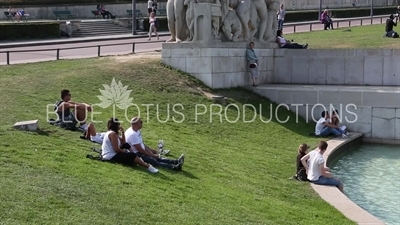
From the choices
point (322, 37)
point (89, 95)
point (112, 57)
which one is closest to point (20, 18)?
point (322, 37)

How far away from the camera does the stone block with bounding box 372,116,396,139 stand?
20578mm

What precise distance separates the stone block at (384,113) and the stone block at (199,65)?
4.98m

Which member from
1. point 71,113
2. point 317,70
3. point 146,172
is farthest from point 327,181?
point 317,70

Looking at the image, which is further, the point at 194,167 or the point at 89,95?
the point at 89,95

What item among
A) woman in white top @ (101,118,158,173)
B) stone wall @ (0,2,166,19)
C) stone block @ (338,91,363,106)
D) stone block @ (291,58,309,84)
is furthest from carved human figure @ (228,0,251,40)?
stone wall @ (0,2,166,19)

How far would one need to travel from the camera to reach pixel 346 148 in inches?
752

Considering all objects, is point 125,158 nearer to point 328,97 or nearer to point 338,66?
point 328,97

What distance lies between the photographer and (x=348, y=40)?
3020 centimetres

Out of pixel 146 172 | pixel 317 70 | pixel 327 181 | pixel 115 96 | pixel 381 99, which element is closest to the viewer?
pixel 146 172

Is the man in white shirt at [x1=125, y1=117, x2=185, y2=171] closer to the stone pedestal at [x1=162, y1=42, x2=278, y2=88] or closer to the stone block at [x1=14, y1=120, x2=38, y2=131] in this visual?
the stone block at [x1=14, y1=120, x2=38, y2=131]

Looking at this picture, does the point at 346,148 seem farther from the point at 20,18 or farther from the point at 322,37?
the point at 20,18

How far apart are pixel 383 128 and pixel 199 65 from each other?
5.70m

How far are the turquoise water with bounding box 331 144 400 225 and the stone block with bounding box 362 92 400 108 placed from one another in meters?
1.23

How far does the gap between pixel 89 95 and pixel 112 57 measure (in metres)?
5.76
